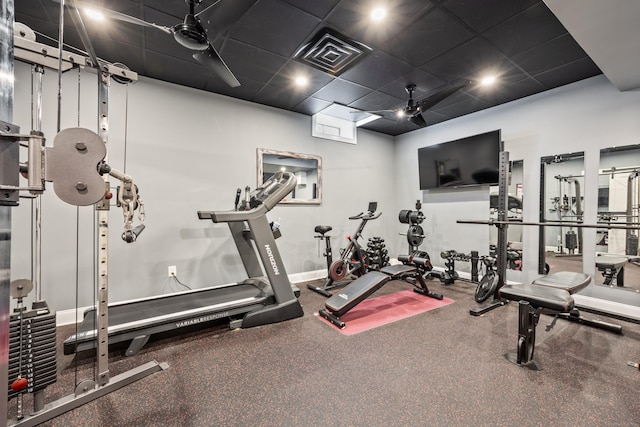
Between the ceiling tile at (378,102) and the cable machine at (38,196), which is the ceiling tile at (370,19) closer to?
the ceiling tile at (378,102)

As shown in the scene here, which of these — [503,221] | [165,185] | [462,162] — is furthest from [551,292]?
[165,185]

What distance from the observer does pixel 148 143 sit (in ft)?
10.9

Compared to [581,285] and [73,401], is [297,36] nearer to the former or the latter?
[73,401]

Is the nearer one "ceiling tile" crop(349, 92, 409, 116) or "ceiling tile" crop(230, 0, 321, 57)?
"ceiling tile" crop(230, 0, 321, 57)

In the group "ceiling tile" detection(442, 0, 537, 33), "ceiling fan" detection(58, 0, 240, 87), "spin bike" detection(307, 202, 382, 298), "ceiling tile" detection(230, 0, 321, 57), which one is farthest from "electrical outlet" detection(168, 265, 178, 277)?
"ceiling tile" detection(442, 0, 537, 33)

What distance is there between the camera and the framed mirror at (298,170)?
4.17 m

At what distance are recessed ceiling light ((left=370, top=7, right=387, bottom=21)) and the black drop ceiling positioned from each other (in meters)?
0.05

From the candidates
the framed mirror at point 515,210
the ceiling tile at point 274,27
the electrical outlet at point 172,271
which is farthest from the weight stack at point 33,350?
the framed mirror at point 515,210

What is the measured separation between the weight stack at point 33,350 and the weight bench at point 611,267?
520cm

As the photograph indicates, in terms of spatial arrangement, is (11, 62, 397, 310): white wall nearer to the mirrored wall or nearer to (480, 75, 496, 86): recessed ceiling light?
(480, 75, 496, 86): recessed ceiling light

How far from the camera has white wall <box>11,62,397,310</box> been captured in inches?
113

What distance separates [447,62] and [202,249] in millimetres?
3761

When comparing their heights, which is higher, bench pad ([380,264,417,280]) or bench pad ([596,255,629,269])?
bench pad ([596,255,629,269])

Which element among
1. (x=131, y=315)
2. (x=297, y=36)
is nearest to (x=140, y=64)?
(x=297, y=36)
